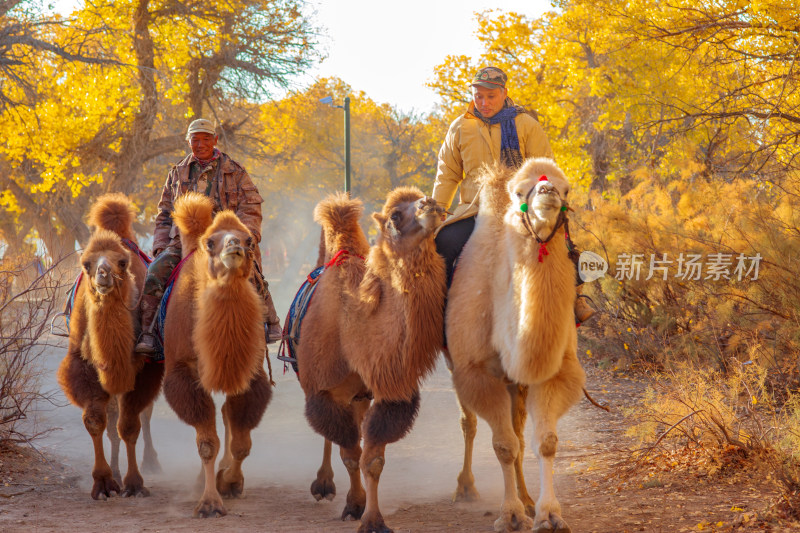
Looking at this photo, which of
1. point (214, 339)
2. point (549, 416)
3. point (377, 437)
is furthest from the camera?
point (214, 339)

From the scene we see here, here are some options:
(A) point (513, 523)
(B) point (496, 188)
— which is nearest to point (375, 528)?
(A) point (513, 523)

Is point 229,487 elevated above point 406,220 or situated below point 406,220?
below

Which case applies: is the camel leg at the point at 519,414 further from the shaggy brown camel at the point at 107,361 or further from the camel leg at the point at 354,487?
the shaggy brown camel at the point at 107,361

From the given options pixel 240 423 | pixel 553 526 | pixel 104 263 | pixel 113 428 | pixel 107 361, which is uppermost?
pixel 104 263

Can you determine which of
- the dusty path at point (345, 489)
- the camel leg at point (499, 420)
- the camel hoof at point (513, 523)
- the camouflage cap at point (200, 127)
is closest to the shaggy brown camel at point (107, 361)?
the dusty path at point (345, 489)

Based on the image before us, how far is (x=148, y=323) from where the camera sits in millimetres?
6719

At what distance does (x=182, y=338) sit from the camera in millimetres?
6176

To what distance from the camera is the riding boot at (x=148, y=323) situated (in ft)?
21.8

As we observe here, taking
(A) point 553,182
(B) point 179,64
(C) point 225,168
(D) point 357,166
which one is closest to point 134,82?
(B) point 179,64

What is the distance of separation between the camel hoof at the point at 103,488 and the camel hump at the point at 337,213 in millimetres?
2555

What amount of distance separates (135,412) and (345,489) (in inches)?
70.7

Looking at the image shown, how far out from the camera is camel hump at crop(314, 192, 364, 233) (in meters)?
6.25

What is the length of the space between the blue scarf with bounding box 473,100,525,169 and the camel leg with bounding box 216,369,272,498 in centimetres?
243

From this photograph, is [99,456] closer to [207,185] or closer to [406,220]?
[207,185]
